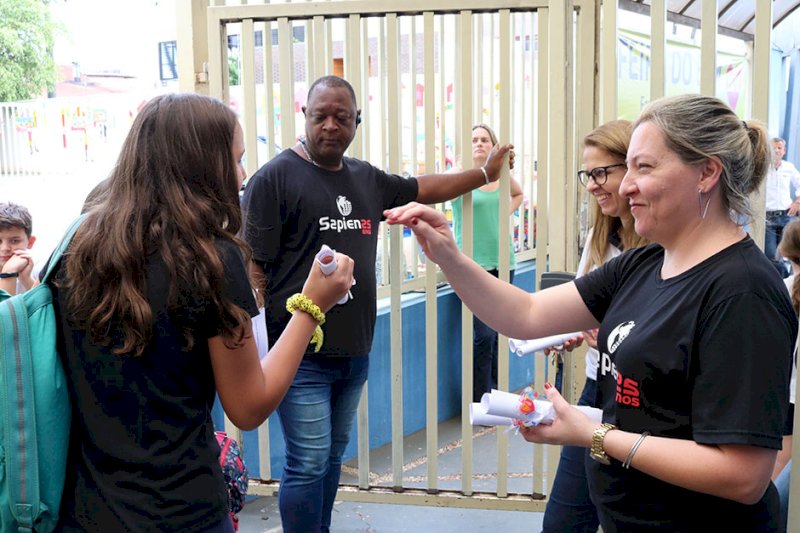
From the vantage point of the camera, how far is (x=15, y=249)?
3270mm

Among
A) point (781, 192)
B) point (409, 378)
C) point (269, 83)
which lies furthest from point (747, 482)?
point (781, 192)

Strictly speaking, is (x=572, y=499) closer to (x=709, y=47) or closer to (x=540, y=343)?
(x=540, y=343)

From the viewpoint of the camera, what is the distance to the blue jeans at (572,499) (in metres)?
2.51

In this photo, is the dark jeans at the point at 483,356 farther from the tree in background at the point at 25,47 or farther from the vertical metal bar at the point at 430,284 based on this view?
the tree in background at the point at 25,47

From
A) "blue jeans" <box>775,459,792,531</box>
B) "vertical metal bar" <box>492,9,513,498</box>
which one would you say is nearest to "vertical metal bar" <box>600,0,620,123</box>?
"vertical metal bar" <box>492,9,513,498</box>

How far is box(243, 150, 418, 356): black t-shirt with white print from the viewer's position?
3.00 meters

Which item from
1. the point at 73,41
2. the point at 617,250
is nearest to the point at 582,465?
the point at 617,250

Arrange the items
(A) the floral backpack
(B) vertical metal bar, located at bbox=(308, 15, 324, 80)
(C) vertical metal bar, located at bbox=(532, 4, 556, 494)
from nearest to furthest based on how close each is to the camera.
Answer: (A) the floral backpack, (C) vertical metal bar, located at bbox=(532, 4, 556, 494), (B) vertical metal bar, located at bbox=(308, 15, 324, 80)

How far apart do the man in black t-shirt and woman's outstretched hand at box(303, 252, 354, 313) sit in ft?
3.55

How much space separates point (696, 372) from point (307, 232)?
1.83 metres

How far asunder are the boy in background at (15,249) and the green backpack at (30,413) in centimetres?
160

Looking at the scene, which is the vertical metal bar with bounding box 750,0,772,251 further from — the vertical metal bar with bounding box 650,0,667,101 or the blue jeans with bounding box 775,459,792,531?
the blue jeans with bounding box 775,459,792,531

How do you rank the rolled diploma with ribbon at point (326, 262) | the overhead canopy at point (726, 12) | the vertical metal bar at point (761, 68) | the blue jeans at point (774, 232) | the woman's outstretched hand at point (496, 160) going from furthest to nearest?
the blue jeans at point (774, 232) < the overhead canopy at point (726, 12) < the woman's outstretched hand at point (496, 160) < the vertical metal bar at point (761, 68) < the rolled diploma with ribbon at point (326, 262)

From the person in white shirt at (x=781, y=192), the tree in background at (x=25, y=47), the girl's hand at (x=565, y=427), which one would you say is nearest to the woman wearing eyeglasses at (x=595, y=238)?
the girl's hand at (x=565, y=427)
